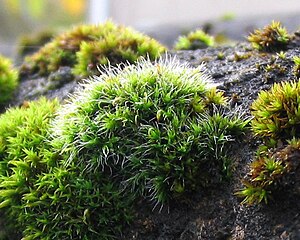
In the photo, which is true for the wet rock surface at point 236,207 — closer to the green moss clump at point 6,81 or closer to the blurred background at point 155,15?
the green moss clump at point 6,81

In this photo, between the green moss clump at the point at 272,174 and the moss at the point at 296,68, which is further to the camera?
the moss at the point at 296,68

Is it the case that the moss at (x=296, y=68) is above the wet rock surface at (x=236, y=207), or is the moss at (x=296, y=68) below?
above

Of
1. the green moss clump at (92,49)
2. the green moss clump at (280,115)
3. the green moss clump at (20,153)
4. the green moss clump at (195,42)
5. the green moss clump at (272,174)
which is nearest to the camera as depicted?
the green moss clump at (272,174)

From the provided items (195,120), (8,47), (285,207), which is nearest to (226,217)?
(285,207)

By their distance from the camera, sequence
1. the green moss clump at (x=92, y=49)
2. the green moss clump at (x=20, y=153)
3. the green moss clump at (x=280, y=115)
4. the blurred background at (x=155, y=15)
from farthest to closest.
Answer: the blurred background at (x=155, y=15), the green moss clump at (x=92, y=49), the green moss clump at (x=20, y=153), the green moss clump at (x=280, y=115)

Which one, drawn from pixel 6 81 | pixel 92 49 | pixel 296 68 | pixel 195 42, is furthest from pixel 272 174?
pixel 6 81

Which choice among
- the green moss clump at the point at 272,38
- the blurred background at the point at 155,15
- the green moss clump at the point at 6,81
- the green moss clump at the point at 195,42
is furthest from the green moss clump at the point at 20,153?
the blurred background at the point at 155,15

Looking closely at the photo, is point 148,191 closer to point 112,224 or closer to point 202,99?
point 112,224
